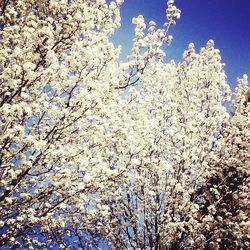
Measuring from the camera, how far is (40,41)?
6484mm

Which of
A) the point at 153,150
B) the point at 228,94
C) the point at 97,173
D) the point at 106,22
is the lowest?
the point at 97,173

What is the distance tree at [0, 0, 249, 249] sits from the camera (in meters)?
6.29

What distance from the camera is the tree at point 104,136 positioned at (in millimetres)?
6285

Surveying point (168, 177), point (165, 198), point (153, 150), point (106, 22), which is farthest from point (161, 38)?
point (165, 198)

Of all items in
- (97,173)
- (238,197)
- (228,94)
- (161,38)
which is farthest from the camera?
(228,94)

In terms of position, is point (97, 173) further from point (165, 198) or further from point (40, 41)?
point (165, 198)

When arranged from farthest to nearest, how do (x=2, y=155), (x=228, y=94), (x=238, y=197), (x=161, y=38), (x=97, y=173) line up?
(x=228, y=94), (x=238, y=197), (x=161, y=38), (x=97, y=173), (x=2, y=155)

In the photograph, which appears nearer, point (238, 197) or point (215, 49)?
point (238, 197)

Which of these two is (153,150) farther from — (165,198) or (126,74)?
(126,74)

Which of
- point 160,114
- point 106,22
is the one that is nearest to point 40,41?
point 106,22

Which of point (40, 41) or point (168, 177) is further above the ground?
point (40, 41)

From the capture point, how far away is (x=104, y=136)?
24.9ft

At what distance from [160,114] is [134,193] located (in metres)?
2.36

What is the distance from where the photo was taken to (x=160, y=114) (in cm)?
1008
